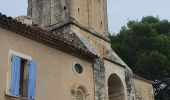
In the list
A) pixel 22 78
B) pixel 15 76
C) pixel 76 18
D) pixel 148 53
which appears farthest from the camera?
pixel 148 53

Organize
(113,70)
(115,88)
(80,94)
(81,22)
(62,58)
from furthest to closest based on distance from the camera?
(81,22) < (115,88) < (113,70) < (80,94) < (62,58)

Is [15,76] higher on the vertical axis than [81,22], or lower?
lower

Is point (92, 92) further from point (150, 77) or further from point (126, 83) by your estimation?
point (150, 77)

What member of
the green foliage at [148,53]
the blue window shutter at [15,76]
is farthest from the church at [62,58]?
the green foliage at [148,53]

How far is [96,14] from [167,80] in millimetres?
11377

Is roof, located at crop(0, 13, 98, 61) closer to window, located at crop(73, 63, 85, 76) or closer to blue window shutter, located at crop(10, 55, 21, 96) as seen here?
window, located at crop(73, 63, 85, 76)

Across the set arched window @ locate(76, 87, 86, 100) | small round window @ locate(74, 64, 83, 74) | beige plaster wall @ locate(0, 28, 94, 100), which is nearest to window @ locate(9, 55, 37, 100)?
beige plaster wall @ locate(0, 28, 94, 100)

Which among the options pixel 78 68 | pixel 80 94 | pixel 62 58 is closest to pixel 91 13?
pixel 78 68

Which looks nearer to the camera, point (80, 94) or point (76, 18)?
point (80, 94)

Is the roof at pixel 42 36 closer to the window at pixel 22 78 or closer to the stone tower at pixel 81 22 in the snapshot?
the window at pixel 22 78

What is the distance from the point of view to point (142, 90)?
2266cm

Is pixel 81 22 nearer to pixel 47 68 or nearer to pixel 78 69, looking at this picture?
pixel 78 69

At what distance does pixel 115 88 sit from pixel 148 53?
9742 millimetres

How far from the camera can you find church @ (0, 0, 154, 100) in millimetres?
15008
